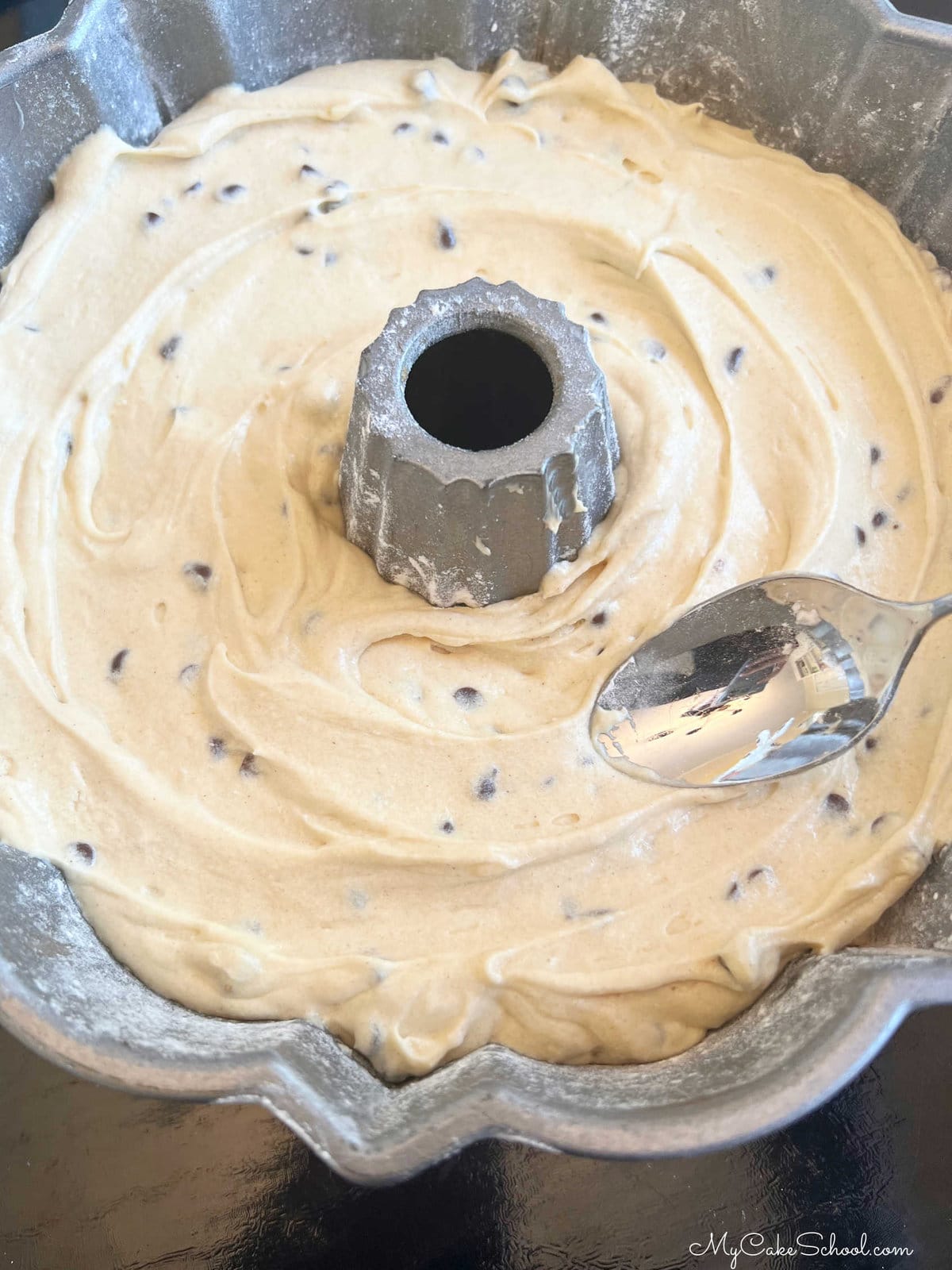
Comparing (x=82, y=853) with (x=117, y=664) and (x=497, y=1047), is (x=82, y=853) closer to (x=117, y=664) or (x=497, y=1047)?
(x=117, y=664)

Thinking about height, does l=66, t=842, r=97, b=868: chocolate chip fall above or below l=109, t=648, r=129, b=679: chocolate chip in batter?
below

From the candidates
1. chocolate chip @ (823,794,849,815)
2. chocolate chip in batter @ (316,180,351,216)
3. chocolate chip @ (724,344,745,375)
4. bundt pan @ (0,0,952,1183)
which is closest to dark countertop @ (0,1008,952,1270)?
bundt pan @ (0,0,952,1183)

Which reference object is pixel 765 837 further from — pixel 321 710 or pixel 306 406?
pixel 306 406

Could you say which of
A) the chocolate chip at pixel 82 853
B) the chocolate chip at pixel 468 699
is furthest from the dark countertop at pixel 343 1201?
the chocolate chip at pixel 468 699

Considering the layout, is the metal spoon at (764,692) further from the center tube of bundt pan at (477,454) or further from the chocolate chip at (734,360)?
the chocolate chip at (734,360)

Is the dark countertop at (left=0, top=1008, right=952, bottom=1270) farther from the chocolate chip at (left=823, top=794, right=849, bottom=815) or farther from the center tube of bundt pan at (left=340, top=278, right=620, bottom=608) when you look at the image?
the center tube of bundt pan at (left=340, top=278, right=620, bottom=608)

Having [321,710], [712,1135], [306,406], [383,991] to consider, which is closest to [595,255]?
[306,406]
